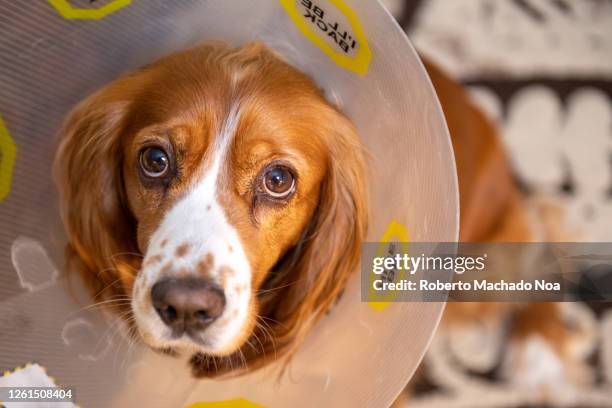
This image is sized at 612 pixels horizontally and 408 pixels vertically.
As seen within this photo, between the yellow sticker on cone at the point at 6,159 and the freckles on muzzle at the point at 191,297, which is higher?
the freckles on muzzle at the point at 191,297

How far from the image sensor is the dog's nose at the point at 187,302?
3.94 feet

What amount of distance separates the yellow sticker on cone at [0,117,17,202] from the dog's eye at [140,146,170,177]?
314 millimetres

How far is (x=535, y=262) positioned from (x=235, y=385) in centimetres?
99

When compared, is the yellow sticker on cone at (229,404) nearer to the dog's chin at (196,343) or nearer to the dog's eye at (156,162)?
the dog's chin at (196,343)

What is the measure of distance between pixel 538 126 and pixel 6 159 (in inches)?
71.6

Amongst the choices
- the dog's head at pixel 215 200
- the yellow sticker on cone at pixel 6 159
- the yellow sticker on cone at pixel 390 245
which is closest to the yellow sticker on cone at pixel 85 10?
the dog's head at pixel 215 200

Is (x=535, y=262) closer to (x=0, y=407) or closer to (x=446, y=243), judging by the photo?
(x=446, y=243)

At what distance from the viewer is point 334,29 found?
4.49 ft

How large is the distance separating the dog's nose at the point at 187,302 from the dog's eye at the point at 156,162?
26cm

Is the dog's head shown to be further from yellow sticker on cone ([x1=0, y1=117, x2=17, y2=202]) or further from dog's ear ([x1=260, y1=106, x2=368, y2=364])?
yellow sticker on cone ([x1=0, y1=117, x2=17, y2=202])

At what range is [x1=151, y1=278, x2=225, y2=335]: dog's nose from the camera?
1201 mm

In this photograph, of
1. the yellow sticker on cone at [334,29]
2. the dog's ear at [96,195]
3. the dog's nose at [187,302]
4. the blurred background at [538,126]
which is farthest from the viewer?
the blurred background at [538,126]

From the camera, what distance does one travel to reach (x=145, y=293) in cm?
125

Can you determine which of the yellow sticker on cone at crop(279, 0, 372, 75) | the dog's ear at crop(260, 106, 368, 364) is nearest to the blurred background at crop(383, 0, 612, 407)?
the dog's ear at crop(260, 106, 368, 364)
